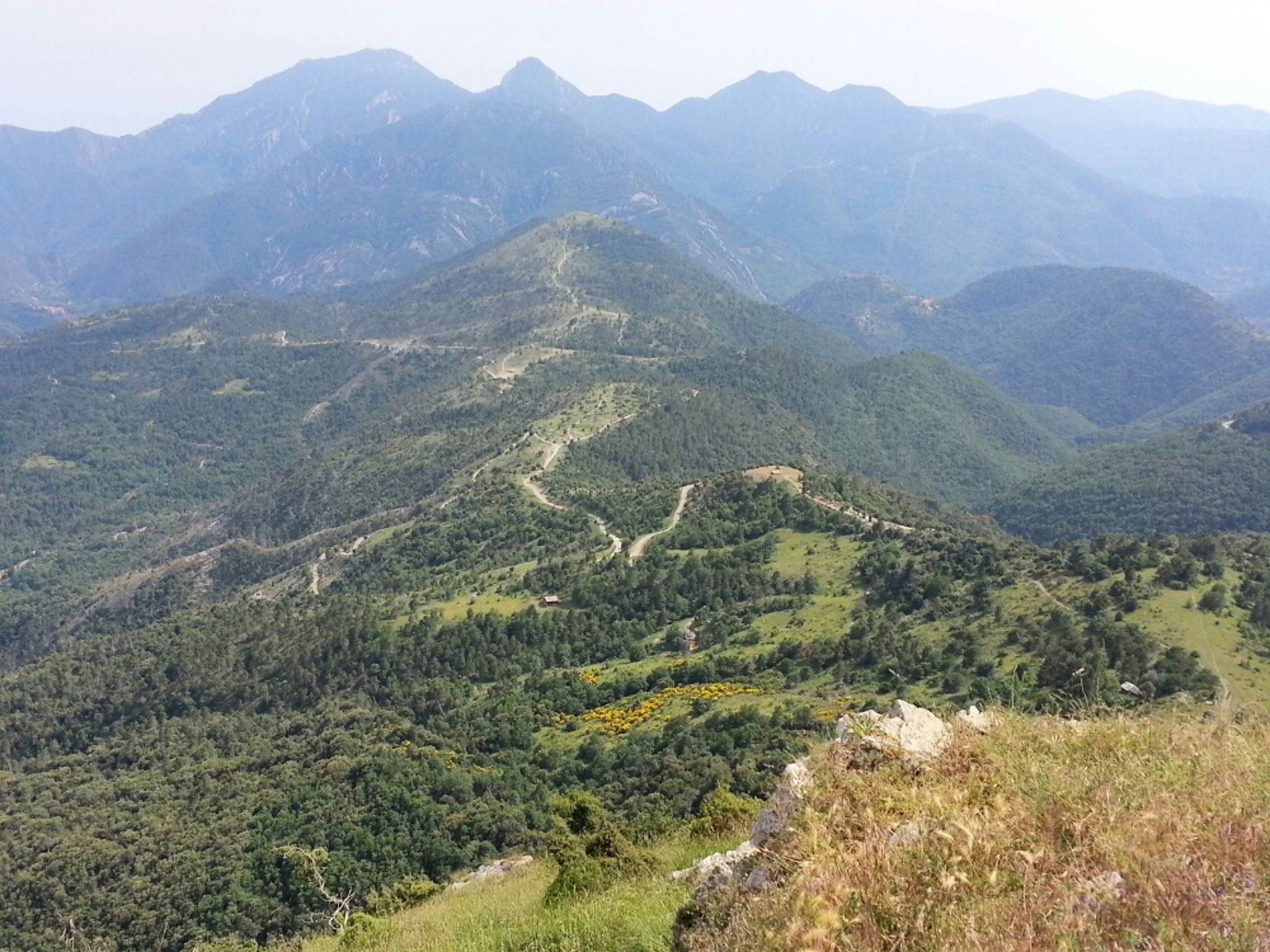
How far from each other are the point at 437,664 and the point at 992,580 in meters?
64.7

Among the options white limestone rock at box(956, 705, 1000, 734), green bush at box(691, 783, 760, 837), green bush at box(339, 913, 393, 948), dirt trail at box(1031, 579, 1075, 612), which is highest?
white limestone rock at box(956, 705, 1000, 734)

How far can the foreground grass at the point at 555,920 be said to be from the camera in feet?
42.0

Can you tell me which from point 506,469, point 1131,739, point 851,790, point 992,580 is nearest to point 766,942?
point 851,790

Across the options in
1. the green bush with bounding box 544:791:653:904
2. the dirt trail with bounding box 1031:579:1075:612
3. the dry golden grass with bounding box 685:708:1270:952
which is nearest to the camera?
the dry golden grass with bounding box 685:708:1270:952

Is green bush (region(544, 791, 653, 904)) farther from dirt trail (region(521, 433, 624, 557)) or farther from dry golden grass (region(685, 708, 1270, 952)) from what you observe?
dirt trail (region(521, 433, 624, 557))

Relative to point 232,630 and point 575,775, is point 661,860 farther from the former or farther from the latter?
point 232,630

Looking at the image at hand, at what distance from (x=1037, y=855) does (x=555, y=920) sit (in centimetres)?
987

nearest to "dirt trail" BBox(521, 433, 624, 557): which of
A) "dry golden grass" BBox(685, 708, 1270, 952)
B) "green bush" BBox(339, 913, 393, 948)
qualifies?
"green bush" BBox(339, 913, 393, 948)

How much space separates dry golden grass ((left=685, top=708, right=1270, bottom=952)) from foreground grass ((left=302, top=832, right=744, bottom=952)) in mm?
3242

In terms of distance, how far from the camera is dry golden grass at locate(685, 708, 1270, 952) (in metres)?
7.16

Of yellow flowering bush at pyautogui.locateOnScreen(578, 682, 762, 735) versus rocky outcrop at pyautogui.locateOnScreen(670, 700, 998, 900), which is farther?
yellow flowering bush at pyautogui.locateOnScreen(578, 682, 762, 735)

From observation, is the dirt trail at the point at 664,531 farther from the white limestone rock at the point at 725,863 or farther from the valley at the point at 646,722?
the white limestone rock at the point at 725,863

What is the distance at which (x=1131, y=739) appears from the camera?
11.0 m

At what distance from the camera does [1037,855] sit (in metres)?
8.11
